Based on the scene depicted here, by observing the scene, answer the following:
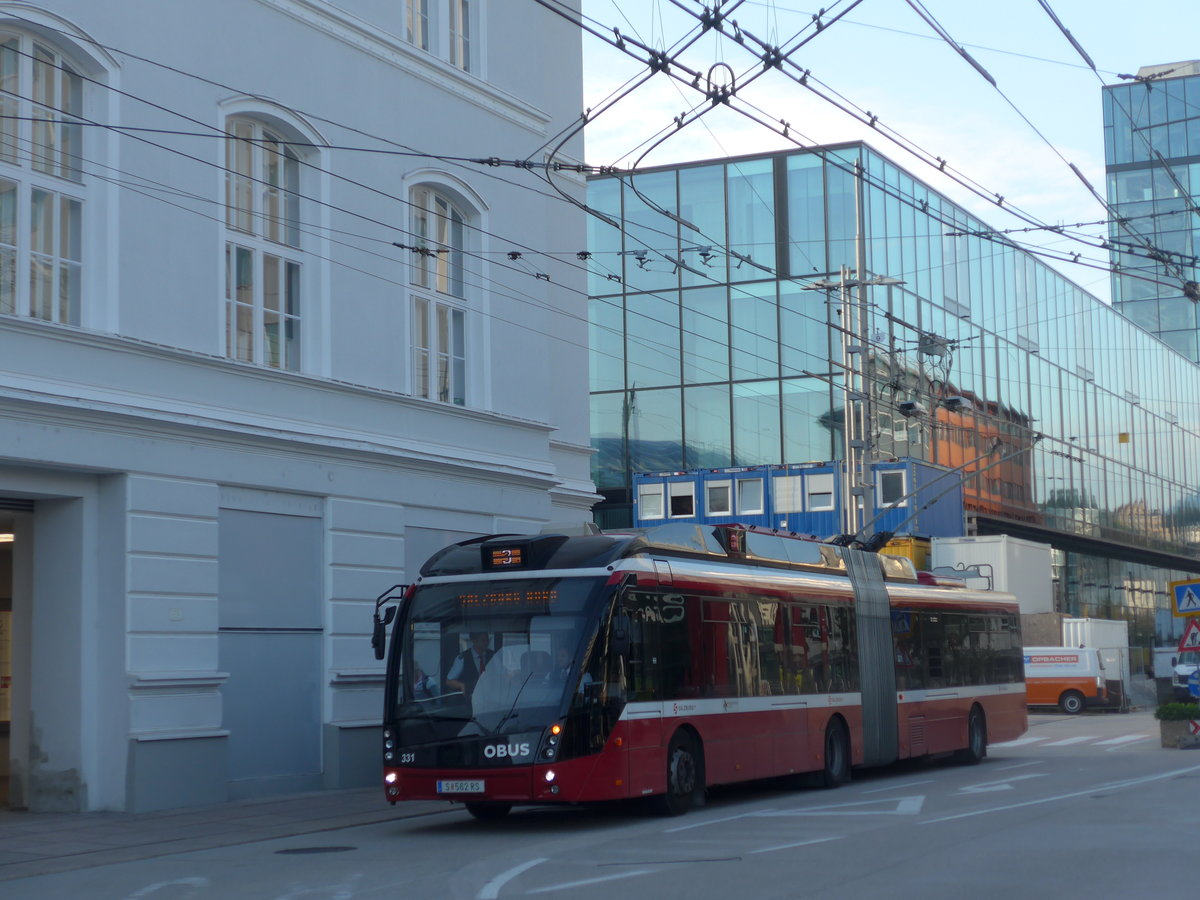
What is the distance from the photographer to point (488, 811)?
16969mm

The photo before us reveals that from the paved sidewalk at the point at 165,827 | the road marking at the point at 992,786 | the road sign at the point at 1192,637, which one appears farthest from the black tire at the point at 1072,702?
the paved sidewalk at the point at 165,827

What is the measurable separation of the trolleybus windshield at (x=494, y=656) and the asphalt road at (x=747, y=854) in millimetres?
1107

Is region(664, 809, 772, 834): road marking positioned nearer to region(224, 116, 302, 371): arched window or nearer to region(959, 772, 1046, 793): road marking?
region(959, 772, 1046, 793): road marking

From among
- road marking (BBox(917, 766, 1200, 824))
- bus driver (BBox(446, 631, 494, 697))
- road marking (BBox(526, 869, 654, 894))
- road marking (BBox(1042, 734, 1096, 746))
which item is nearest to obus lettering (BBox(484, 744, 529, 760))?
bus driver (BBox(446, 631, 494, 697))

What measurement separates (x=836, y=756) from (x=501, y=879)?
993 centimetres

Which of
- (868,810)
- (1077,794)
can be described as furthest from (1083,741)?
(868,810)

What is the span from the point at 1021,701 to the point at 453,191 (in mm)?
13284

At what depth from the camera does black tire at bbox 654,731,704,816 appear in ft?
53.1

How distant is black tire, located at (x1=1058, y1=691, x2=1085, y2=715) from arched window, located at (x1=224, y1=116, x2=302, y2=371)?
34.9 m

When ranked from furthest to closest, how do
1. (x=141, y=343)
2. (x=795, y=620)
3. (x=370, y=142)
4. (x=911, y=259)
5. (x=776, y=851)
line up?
(x=911, y=259), (x=370, y=142), (x=795, y=620), (x=141, y=343), (x=776, y=851)

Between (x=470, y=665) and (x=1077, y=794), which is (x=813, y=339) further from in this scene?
(x=470, y=665)

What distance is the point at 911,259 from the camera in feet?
177

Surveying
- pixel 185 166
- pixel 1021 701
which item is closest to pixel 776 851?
pixel 185 166

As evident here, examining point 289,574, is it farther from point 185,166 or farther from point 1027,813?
point 1027,813
